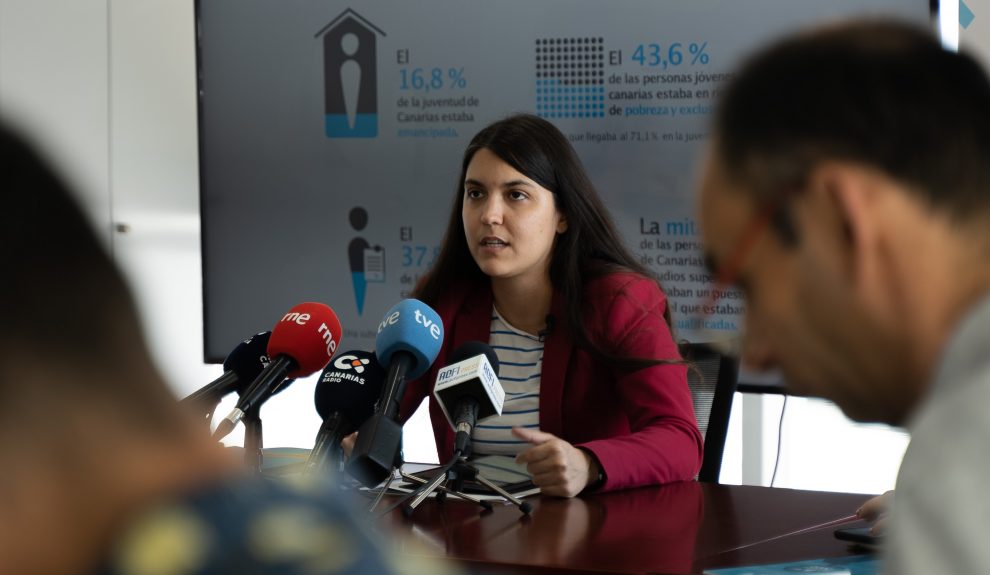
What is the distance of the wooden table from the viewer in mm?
1679

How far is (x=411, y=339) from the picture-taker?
68.1 inches

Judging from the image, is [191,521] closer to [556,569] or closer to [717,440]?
[556,569]

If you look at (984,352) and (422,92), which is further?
(422,92)

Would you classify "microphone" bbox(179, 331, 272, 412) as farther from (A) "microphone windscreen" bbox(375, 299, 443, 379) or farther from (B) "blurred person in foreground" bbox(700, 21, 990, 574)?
(B) "blurred person in foreground" bbox(700, 21, 990, 574)

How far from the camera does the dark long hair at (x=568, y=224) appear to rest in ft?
8.98

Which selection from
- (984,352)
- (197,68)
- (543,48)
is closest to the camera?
(984,352)

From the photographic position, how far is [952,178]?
771 mm

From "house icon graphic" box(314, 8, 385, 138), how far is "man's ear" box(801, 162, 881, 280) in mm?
3144

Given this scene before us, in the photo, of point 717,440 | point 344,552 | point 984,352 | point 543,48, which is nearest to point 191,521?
point 344,552

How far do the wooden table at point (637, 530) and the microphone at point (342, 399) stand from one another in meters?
0.23

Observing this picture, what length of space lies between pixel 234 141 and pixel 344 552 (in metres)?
3.64

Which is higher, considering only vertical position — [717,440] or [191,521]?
[191,521]

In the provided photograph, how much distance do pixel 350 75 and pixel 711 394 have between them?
71.0 inches

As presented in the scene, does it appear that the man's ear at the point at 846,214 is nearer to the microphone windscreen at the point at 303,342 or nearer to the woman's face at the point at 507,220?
the microphone windscreen at the point at 303,342
